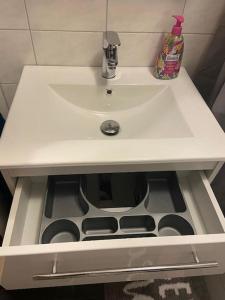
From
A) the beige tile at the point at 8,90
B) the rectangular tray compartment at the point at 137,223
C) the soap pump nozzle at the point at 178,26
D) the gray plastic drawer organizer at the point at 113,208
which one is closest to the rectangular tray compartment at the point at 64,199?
the gray plastic drawer organizer at the point at 113,208

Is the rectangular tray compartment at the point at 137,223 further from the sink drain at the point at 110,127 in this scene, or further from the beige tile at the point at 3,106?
the beige tile at the point at 3,106

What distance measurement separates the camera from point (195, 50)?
87cm

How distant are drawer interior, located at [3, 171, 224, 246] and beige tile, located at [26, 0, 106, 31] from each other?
1.62 feet

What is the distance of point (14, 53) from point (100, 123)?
37 centimetres

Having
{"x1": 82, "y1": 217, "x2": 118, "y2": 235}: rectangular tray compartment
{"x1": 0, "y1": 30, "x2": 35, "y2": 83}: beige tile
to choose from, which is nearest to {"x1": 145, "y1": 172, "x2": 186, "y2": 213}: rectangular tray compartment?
{"x1": 82, "y1": 217, "x2": 118, "y2": 235}: rectangular tray compartment

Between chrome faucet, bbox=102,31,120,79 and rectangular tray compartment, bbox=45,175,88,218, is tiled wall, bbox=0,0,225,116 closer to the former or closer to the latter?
chrome faucet, bbox=102,31,120,79

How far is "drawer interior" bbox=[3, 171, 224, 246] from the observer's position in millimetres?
711

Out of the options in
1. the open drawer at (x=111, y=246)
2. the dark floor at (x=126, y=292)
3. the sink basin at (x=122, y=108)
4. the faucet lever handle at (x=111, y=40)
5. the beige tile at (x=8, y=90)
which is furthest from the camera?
the dark floor at (x=126, y=292)

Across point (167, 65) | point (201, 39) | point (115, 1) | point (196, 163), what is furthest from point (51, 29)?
point (196, 163)

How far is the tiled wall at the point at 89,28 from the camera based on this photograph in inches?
29.1

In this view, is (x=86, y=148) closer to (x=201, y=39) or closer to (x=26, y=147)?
(x=26, y=147)

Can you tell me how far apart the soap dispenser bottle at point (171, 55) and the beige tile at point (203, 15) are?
66 mm

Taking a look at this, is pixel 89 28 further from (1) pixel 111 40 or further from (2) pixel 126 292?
(2) pixel 126 292

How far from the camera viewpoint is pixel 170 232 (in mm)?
808
